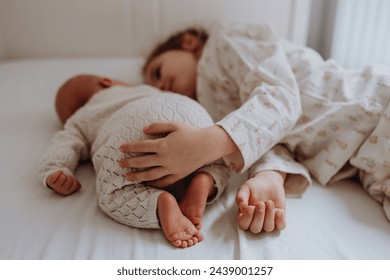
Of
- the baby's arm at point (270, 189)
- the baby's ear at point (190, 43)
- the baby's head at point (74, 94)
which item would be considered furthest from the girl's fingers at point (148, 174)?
the baby's ear at point (190, 43)

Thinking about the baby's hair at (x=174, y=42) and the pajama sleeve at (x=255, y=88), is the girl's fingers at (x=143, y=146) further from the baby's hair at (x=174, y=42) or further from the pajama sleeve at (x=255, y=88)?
the baby's hair at (x=174, y=42)

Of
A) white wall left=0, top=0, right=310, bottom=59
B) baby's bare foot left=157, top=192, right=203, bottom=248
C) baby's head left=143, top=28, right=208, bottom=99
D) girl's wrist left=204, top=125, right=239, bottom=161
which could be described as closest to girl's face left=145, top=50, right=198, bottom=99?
baby's head left=143, top=28, right=208, bottom=99

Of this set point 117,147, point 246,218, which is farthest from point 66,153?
point 246,218

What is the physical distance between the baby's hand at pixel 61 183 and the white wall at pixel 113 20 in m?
0.80

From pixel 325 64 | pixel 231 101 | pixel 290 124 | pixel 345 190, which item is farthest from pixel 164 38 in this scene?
pixel 345 190

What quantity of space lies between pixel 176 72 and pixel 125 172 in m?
0.52

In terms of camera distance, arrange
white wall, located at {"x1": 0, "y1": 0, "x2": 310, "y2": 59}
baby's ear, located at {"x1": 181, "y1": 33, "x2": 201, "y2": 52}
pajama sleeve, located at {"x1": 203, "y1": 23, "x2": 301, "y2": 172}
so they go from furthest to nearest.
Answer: white wall, located at {"x1": 0, "y1": 0, "x2": 310, "y2": 59} → baby's ear, located at {"x1": 181, "y1": 33, "x2": 201, "y2": 52} → pajama sleeve, located at {"x1": 203, "y1": 23, "x2": 301, "y2": 172}

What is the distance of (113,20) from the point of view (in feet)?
4.68

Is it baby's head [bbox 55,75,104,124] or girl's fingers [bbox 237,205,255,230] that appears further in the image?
baby's head [bbox 55,75,104,124]

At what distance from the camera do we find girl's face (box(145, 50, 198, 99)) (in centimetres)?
113

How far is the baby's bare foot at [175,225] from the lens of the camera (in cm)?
62

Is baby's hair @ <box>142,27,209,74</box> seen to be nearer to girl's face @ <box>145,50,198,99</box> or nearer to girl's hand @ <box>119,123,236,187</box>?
girl's face @ <box>145,50,198,99</box>

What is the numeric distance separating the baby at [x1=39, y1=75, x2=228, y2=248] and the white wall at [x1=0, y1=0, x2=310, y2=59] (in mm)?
560

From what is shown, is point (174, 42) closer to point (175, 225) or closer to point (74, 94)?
point (74, 94)
